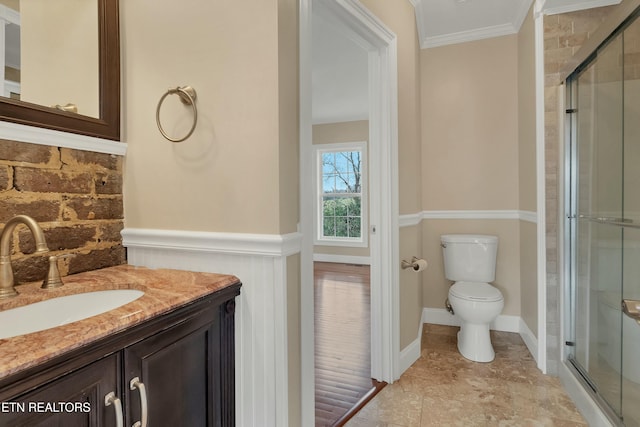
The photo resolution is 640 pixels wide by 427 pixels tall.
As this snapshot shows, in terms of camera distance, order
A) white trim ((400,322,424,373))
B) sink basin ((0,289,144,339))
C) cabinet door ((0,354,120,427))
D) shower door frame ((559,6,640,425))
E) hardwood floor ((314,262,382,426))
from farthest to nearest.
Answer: white trim ((400,322,424,373))
shower door frame ((559,6,640,425))
hardwood floor ((314,262,382,426))
sink basin ((0,289,144,339))
cabinet door ((0,354,120,427))

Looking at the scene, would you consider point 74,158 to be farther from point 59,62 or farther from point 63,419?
point 63,419

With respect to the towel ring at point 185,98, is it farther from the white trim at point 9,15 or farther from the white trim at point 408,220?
the white trim at point 408,220

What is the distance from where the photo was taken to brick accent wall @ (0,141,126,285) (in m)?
1.13

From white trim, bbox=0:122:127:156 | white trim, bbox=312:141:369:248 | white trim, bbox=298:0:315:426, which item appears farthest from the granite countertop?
white trim, bbox=312:141:369:248

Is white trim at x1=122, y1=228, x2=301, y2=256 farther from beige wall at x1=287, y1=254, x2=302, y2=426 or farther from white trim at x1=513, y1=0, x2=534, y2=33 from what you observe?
white trim at x1=513, y1=0, x2=534, y2=33

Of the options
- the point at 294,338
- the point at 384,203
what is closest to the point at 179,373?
the point at 294,338

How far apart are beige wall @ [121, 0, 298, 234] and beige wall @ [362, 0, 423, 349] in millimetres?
1199

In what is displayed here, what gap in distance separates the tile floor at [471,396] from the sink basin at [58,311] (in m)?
1.30

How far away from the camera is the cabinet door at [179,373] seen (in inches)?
33.3

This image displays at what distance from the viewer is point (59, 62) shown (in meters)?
1.30

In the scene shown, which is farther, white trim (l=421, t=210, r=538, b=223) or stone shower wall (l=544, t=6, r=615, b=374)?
white trim (l=421, t=210, r=538, b=223)

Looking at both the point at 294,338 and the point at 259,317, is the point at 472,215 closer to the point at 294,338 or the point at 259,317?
the point at 294,338

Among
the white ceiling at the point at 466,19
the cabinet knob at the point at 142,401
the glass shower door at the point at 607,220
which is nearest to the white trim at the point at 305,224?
the cabinet knob at the point at 142,401

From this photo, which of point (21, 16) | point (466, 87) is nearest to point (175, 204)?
point (21, 16)
